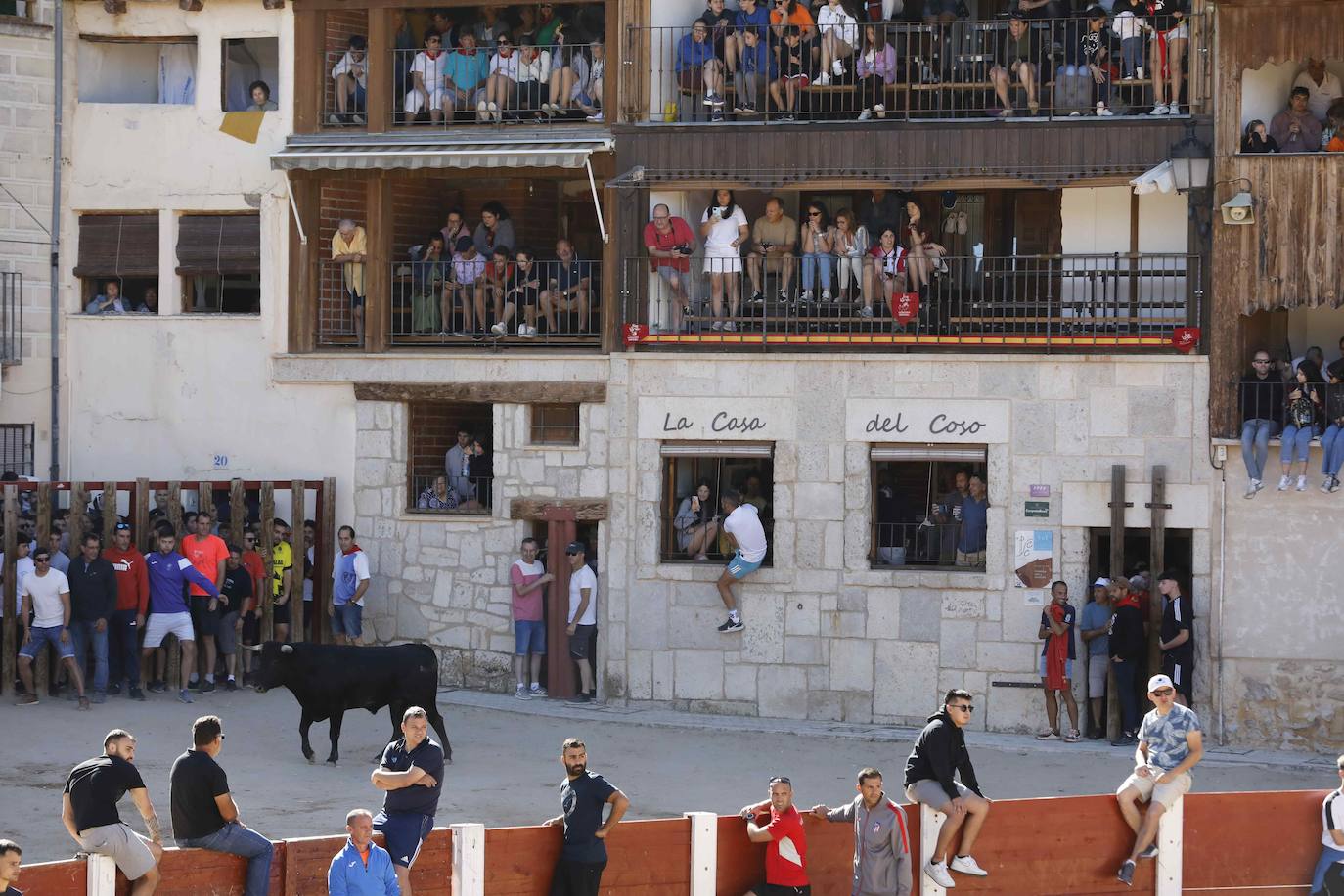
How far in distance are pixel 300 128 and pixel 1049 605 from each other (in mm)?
10361

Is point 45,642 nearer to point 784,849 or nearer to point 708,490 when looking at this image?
point 708,490

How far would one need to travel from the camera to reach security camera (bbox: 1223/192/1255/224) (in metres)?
21.5

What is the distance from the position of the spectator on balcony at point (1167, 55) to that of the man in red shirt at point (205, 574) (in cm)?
1119

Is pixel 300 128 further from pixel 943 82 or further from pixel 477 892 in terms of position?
pixel 477 892

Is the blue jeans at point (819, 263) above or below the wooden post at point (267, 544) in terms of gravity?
above

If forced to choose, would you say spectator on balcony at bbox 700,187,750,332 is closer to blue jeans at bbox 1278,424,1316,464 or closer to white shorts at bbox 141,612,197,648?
blue jeans at bbox 1278,424,1316,464

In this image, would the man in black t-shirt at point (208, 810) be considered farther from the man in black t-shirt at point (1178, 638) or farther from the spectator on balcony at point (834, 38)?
the spectator on balcony at point (834, 38)

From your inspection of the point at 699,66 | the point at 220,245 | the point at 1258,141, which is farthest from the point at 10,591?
the point at 1258,141

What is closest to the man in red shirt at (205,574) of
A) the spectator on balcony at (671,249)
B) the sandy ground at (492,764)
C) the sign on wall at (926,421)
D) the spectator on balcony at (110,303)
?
the sandy ground at (492,764)

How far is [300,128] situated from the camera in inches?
973

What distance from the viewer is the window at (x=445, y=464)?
24406 mm

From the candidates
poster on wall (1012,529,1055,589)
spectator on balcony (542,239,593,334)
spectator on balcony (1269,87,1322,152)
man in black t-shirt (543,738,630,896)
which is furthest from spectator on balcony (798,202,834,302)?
man in black t-shirt (543,738,630,896)

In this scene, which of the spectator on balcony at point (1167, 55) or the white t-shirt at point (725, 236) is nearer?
the spectator on balcony at point (1167, 55)

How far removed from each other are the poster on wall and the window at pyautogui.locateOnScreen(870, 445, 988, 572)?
462 millimetres
